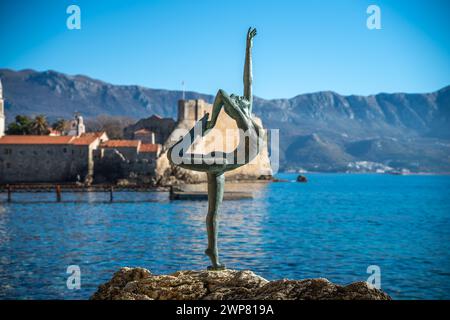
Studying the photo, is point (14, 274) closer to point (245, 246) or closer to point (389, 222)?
point (245, 246)

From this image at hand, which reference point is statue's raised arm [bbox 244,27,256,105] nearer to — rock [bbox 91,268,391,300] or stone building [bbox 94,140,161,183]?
rock [bbox 91,268,391,300]

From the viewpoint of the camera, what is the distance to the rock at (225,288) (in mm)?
5918

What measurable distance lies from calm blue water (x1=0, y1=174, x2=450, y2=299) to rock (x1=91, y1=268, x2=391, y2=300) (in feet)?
23.3

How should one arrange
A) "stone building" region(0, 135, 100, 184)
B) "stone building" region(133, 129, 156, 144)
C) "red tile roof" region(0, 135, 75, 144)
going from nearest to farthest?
"stone building" region(0, 135, 100, 184)
"red tile roof" region(0, 135, 75, 144)
"stone building" region(133, 129, 156, 144)

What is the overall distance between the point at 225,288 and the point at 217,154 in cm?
178

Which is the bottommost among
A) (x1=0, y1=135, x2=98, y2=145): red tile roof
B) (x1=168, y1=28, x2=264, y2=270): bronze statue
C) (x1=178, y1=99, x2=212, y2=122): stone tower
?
(x1=168, y1=28, x2=264, y2=270): bronze statue

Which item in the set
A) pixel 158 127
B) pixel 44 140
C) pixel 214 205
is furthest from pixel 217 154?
pixel 158 127

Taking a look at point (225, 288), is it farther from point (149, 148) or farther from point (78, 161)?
point (149, 148)

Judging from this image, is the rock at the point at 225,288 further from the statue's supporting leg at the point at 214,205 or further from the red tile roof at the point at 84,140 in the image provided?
the red tile roof at the point at 84,140

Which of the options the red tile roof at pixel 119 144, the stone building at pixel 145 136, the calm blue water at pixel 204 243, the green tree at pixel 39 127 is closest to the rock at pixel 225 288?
the calm blue water at pixel 204 243

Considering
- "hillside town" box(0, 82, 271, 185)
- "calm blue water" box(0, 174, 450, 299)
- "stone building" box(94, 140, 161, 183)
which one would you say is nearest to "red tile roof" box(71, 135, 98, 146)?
"hillside town" box(0, 82, 271, 185)

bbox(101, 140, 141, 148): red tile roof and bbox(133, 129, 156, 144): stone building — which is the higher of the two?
bbox(133, 129, 156, 144): stone building

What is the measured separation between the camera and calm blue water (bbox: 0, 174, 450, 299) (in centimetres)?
1642
